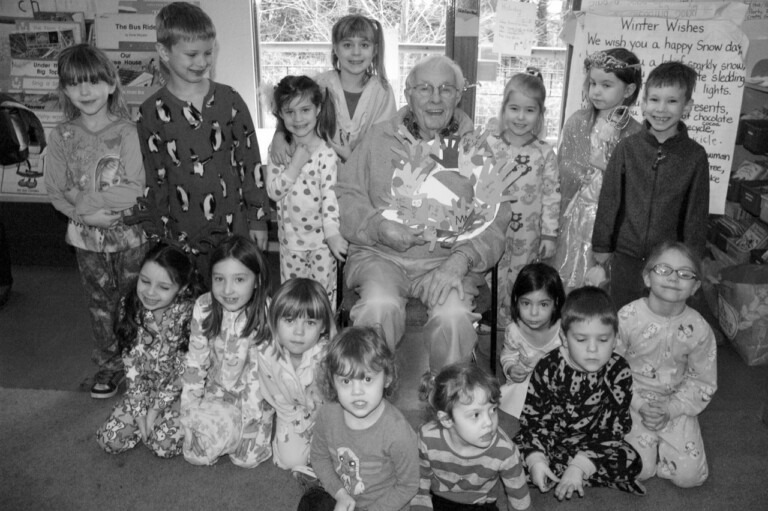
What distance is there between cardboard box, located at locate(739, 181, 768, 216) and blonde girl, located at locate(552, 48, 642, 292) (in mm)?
746

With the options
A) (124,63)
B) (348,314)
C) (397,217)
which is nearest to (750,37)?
(397,217)

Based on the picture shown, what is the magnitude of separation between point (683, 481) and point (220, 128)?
Result: 2.32m

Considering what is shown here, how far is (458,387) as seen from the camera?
6.29 ft

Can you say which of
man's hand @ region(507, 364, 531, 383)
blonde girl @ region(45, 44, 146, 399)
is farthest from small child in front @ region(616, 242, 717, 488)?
blonde girl @ region(45, 44, 146, 399)

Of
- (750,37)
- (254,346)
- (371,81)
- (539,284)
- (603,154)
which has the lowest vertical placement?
(254,346)

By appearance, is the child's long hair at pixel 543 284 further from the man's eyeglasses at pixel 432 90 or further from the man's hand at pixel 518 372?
the man's eyeglasses at pixel 432 90

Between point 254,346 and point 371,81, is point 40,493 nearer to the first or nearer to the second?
point 254,346

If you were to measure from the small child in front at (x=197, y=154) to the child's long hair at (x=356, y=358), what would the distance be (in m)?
1.00

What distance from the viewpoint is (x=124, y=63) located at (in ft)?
13.3

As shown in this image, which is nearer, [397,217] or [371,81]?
[397,217]

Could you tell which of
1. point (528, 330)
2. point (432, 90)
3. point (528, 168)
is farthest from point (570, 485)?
point (432, 90)

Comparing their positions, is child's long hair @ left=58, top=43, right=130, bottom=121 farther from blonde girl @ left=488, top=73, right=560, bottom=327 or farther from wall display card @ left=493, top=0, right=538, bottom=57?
wall display card @ left=493, top=0, right=538, bottom=57

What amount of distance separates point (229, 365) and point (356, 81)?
161 cm

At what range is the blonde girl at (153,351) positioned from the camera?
2529 mm
